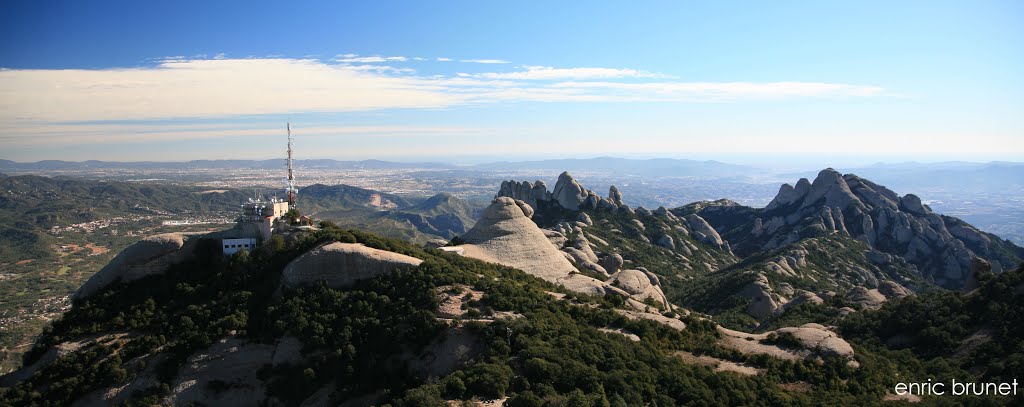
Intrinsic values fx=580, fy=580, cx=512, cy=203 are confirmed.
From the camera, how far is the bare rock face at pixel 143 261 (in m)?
49.7

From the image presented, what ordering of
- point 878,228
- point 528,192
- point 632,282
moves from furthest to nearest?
point 528,192
point 878,228
point 632,282

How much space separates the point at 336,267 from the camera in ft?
152

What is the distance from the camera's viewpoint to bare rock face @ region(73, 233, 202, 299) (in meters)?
49.7

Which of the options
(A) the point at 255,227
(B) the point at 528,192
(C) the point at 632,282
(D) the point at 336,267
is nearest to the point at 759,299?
(C) the point at 632,282

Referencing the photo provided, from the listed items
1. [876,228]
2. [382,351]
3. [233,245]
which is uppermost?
[233,245]

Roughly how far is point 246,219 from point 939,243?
12162 centimetres

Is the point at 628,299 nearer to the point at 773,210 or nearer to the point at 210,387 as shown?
the point at 210,387

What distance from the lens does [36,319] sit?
105 meters

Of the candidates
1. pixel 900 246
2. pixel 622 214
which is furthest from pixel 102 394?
pixel 900 246

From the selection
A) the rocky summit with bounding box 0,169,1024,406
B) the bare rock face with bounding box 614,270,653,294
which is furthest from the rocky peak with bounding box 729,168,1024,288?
the bare rock face with bounding box 614,270,653,294

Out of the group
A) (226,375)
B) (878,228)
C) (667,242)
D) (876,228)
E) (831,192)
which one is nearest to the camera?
(226,375)

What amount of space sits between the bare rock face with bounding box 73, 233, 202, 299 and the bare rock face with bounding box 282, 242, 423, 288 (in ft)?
39.6

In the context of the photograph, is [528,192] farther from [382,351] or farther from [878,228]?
[382,351]

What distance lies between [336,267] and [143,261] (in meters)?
18.6
